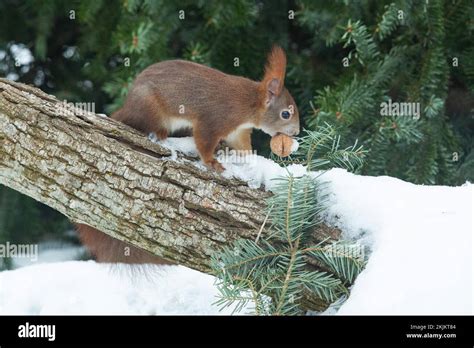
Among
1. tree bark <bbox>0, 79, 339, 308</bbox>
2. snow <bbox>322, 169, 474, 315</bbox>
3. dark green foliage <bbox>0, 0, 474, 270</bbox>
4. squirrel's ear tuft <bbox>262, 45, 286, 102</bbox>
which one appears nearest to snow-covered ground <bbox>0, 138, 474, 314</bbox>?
snow <bbox>322, 169, 474, 315</bbox>

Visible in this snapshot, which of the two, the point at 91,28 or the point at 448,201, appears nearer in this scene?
the point at 448,201

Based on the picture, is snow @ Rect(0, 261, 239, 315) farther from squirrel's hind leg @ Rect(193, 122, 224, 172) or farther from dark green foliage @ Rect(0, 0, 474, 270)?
dark green foliage @ Rect(0, 0, 474, 270)

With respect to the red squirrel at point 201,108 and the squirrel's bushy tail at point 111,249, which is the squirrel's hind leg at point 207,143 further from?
the squirrel's bushy tail at point 111,249

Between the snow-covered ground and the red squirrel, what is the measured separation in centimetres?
8

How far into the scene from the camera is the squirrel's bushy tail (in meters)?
1.56

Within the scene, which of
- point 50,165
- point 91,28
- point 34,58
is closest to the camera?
point 50,165

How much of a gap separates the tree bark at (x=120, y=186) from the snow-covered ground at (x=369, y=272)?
103 mm

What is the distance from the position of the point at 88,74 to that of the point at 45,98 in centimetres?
106

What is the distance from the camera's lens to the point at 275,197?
4.11ft

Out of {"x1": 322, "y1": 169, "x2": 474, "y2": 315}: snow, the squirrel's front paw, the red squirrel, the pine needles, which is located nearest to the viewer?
{"x1": 322, "y1": 169, "x2": 474, "y2": 315}: snow

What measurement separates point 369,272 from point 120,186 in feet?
1.73

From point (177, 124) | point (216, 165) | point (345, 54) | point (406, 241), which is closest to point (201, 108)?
point (177, 124)

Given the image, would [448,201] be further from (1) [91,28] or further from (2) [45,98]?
(1) [91,28]
